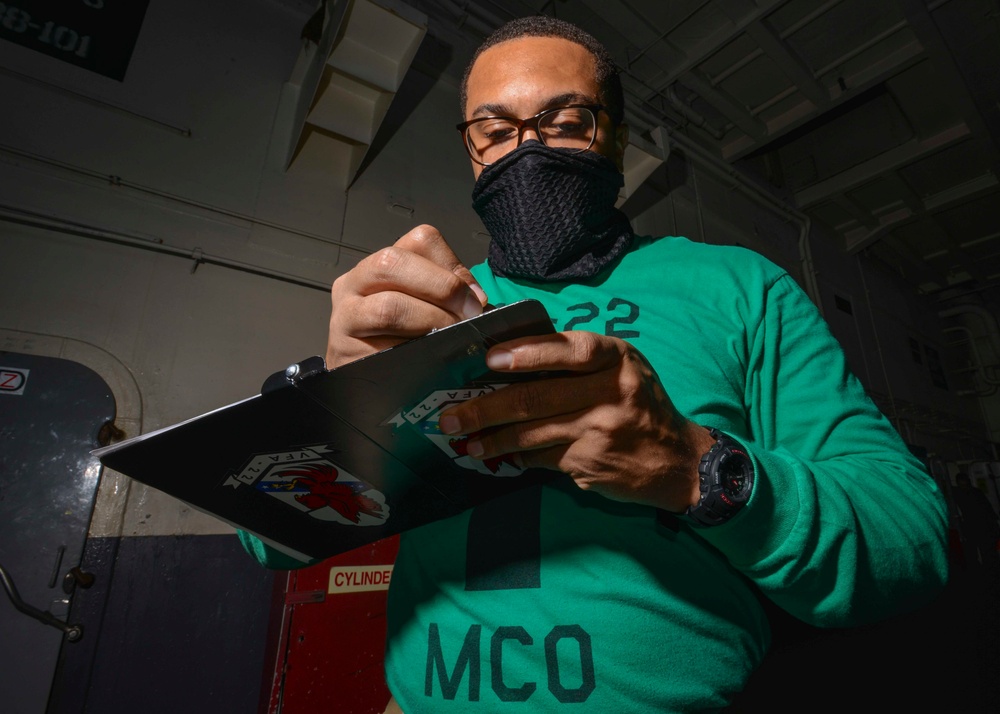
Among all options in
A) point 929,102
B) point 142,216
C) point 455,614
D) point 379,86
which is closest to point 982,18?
point 929,102

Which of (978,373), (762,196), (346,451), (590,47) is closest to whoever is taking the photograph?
(346,451)

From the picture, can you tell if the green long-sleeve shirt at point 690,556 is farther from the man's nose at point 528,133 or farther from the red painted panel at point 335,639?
the red painted panel at point 335,639

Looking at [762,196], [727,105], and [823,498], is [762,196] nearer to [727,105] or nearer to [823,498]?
[727,105]

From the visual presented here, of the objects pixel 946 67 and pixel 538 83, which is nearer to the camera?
pixel 538 83

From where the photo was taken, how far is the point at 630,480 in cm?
40

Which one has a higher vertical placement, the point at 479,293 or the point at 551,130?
the point at 551,130

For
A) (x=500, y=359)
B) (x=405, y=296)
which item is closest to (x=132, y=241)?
(x=405, y=296)

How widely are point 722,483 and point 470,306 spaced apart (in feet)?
0.92

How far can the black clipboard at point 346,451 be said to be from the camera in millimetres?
397

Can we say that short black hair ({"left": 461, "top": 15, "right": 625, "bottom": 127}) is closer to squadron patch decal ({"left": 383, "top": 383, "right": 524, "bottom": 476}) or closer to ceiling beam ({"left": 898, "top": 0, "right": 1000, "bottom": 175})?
squadron patch decal ({"left": 383, "top": 383, "right": 524, "bottom": 476})

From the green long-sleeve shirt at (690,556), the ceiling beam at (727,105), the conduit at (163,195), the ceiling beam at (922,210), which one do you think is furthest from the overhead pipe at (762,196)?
the green long-sleeve shirt at (690,556)

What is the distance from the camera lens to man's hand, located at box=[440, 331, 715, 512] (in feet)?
1.22

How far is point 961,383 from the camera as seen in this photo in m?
6.63

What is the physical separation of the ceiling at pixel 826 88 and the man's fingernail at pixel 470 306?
285 centimetres
